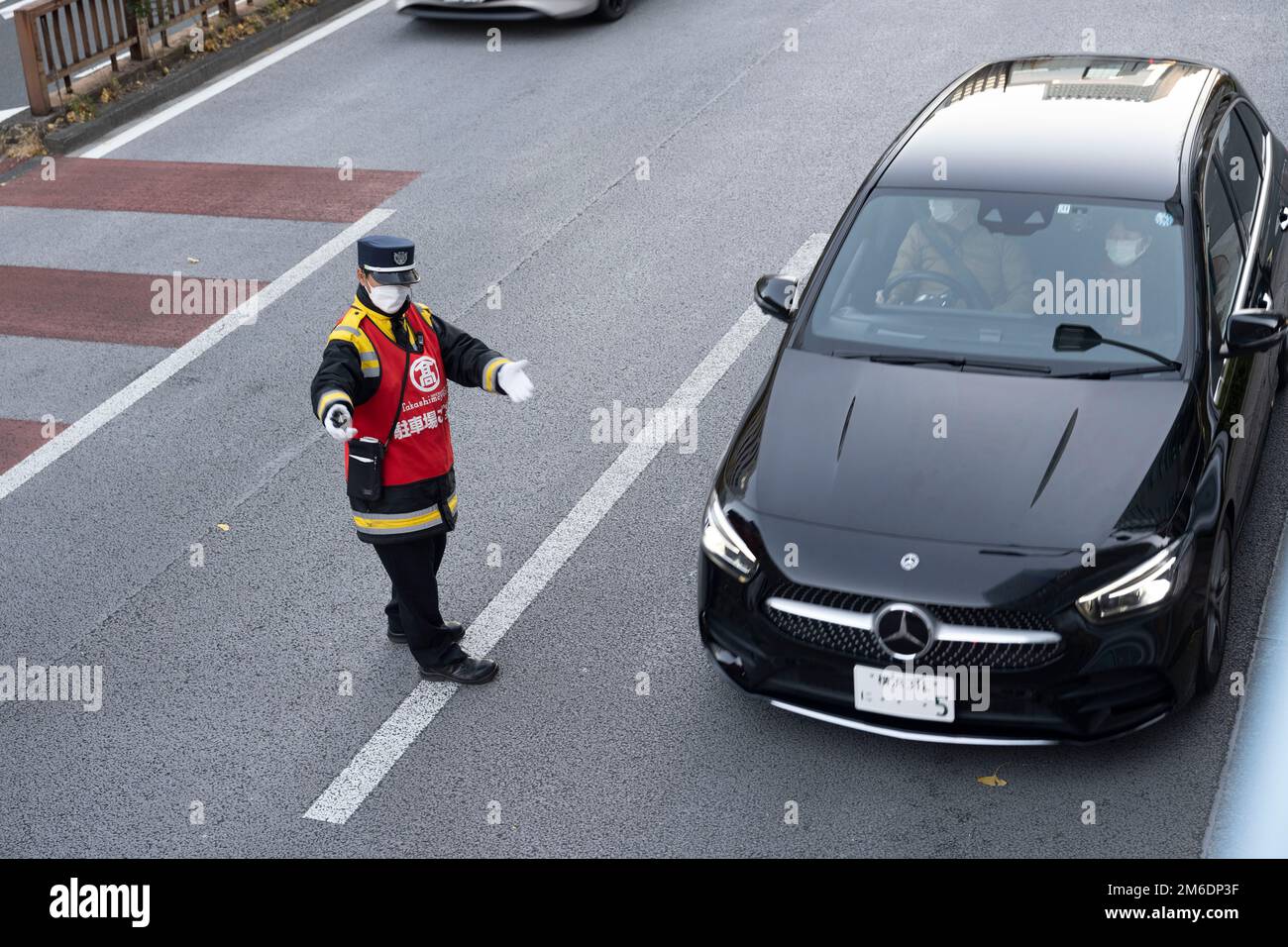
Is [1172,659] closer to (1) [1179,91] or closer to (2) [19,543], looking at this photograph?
(1) [1179,91]

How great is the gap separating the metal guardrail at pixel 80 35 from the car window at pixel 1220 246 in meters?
9.41

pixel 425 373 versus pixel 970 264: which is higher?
pixel 970 264

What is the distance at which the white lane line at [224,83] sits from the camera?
1274cm

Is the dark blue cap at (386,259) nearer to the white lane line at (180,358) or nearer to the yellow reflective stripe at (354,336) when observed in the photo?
the yellow reflective stripe at (354,336)

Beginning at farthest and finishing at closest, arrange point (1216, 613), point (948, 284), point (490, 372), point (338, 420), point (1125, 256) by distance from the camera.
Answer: point (948, 284) < point (1125, 256) < point (490, 372) < point (1216, 613) < point (338, 420)

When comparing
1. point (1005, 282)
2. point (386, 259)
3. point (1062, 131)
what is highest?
point (1062, 131)

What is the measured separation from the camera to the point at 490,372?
6246 millimetres

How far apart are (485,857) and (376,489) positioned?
4.80 feet

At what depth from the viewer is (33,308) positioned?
1007 centimetres

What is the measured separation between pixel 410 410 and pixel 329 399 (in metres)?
0.48

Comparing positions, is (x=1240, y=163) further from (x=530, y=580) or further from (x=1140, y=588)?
(x=530, y=580)

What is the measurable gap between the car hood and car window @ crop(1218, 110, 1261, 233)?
66.0 inches

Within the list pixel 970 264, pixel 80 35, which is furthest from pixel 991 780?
pixel 80 35

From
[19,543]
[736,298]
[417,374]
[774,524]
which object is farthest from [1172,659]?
[19,543]
